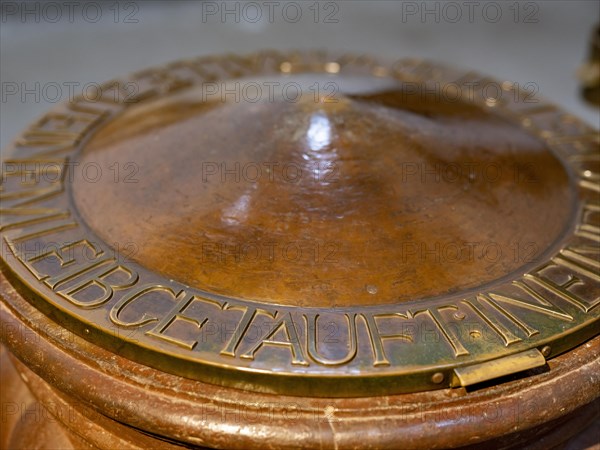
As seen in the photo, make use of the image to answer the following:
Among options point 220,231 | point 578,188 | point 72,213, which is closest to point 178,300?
point 220,231

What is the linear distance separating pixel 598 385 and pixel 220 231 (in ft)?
2.71

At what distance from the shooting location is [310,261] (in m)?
1.50

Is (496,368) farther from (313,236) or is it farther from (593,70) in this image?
(593,70)

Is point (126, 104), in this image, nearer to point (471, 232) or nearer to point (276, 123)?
point (276, 123)

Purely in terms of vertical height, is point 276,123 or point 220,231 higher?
point 276,123

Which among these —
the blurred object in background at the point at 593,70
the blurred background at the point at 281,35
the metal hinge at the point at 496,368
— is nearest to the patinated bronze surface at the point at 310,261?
the metal hinge at the point at 496,368

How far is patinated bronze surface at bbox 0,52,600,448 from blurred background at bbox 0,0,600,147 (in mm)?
2708

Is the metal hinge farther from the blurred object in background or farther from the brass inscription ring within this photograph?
the blurred object in background

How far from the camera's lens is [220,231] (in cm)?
157

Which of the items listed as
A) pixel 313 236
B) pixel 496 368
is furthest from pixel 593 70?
pixel 496 368

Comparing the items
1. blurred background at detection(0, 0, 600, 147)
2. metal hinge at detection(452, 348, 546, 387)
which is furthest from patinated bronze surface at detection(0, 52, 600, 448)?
blurred background at detection(0, 0, 600, 147)

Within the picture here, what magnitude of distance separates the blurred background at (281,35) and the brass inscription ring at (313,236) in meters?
2.70

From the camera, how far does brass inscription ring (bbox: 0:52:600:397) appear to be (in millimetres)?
1315

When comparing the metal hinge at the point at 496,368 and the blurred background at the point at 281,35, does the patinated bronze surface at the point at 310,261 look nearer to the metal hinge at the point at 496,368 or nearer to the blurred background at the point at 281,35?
the metal hinge at the point at 496,368
